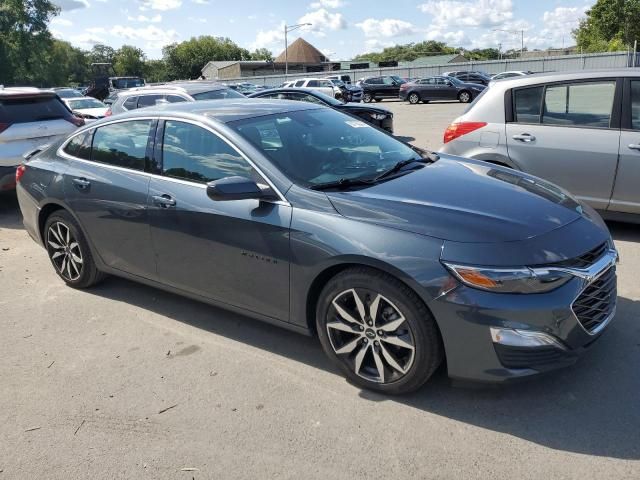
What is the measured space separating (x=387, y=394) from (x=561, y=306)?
42.0 inches

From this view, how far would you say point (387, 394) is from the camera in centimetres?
318

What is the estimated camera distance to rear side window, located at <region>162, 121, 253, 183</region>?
367 cm

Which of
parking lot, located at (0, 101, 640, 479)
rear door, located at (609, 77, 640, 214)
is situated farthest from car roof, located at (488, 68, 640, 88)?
parking lot, located at (0, 101, 640, 479)

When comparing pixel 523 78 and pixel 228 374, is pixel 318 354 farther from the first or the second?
pixel 523 78

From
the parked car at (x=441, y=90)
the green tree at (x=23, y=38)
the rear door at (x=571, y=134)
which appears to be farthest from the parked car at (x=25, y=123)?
the green tree at (x=23, y=38)

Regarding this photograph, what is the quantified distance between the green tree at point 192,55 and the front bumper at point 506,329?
109 m

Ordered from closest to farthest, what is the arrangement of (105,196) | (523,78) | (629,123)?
(105,196) < (629,123) < (523,78)

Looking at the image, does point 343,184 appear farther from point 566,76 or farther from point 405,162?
point 566,76

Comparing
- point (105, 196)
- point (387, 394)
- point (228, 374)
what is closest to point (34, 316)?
point (105, 196)

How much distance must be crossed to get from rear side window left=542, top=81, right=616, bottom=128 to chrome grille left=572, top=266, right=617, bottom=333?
2.91 meters

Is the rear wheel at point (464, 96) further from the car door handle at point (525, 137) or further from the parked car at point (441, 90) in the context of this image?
the car door handle at point (525, 137)

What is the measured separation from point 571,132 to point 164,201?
4104 millimetres

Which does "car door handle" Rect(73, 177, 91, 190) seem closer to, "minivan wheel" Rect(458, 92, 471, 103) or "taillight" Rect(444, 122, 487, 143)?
"taillight" Rect(444, 122, 487, 143)

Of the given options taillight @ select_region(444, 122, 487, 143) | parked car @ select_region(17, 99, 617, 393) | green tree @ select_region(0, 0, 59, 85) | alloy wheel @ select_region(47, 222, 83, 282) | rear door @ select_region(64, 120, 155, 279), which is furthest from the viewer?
green tree @ select_region(0, 0, 59, 85)
